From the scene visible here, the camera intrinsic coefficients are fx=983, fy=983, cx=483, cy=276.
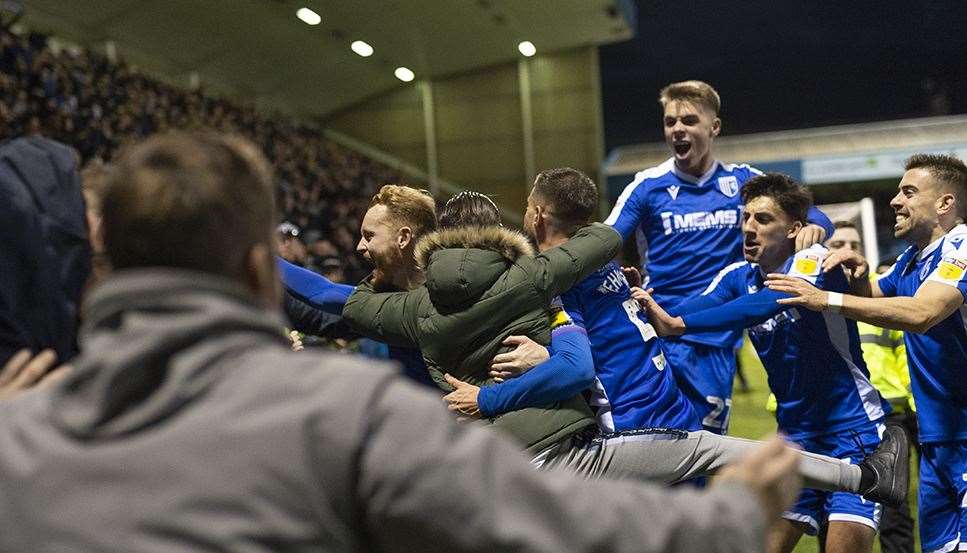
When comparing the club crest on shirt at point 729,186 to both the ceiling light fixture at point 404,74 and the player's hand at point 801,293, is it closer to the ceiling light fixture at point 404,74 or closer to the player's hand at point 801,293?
the player's hand at point 801,293

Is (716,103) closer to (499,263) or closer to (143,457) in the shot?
(499,263)

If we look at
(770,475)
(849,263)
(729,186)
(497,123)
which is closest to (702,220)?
(729,186)

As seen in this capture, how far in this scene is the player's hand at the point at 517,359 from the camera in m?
3.18

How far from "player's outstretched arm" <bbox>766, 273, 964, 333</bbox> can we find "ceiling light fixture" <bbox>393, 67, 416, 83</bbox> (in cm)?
2745

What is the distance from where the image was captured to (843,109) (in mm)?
51031

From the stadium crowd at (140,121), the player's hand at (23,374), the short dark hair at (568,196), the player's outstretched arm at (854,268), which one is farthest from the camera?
the stadium crowd at (140,121)

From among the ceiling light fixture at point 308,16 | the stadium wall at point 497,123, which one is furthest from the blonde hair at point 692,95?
the stadium wall at point 497,123

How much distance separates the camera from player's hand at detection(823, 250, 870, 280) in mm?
3945

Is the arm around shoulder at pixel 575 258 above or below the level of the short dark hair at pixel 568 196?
below

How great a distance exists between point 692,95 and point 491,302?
2.83 metres

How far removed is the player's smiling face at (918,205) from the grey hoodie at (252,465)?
3535mm

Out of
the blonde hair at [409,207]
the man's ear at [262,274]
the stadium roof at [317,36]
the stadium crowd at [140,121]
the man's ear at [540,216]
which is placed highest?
the stadium roof at [317,36]

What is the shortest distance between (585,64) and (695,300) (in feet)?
88.3

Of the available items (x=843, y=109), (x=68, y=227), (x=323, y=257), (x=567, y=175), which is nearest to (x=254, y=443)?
(x=68, y=227)
